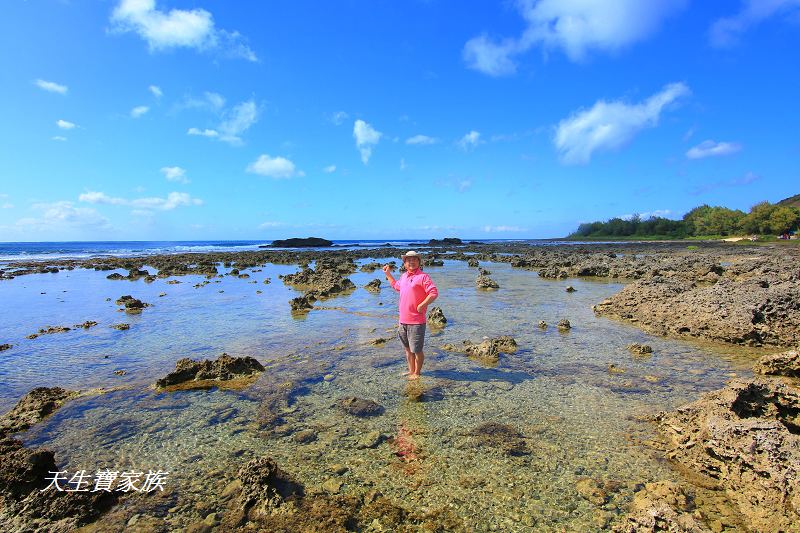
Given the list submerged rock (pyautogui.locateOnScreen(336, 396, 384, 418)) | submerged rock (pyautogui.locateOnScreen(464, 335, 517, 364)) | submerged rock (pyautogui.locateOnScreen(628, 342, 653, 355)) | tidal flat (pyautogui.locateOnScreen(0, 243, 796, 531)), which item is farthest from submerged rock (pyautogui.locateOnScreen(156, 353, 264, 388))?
submerged rock (pyautogui.locateOnScreen(628, 342, 653, 355))

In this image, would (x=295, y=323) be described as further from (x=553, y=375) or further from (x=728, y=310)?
(x=728, y=310)

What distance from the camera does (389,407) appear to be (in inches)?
243

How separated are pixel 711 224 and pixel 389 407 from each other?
119376 mm

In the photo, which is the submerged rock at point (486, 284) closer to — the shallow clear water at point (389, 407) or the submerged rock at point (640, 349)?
the shallow clear water at point (389, 407)

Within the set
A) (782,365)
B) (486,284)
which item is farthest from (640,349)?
(486,284)

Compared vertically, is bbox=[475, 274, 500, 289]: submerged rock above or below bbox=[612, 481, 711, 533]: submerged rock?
above

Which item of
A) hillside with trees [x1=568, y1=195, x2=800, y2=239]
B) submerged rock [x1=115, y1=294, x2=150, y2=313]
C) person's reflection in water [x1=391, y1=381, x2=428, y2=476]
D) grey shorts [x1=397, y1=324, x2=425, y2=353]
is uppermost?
hillside with trees [x1=568, y1=195, x2=800, y2=239]

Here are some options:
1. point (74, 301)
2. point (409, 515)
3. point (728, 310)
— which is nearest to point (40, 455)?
point (409, 515)

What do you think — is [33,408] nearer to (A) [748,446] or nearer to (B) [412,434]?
(B) [412,434]

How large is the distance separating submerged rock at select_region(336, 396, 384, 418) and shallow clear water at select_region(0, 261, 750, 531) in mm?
142

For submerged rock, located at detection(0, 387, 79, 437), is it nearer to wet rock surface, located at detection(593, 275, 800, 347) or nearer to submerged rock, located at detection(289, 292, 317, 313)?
submerged rock, located at detection(289, 292, 317, 313)

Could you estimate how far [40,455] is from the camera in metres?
4.39

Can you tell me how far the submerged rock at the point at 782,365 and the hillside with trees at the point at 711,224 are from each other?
3594 inches

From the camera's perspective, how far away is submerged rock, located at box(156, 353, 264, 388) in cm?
731
